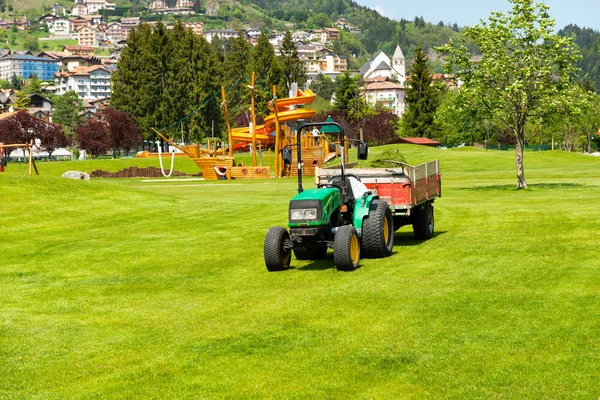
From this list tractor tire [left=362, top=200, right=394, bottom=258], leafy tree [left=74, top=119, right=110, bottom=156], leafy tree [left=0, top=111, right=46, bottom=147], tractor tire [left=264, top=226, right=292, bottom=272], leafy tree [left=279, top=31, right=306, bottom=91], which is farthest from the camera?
leafy tree [left=279, top=31, right=306, bottom=91]

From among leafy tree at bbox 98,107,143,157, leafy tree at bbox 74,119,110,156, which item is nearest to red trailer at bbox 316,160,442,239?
leafy tree at bbox 98,107,143,157

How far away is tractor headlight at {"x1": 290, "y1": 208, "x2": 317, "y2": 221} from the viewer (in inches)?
655

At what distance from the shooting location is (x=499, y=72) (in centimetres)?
4150

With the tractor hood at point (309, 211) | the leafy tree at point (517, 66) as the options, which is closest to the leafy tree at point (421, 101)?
the leafy tree at point (517, 66)

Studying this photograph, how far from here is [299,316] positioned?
12.9 meters

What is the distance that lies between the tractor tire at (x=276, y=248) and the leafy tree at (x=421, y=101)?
11605 cm

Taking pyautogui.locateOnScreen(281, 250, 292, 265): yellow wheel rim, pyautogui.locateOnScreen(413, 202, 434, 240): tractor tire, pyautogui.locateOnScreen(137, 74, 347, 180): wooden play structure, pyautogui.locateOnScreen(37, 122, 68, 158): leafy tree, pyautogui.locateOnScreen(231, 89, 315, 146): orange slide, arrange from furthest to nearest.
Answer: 1. pyautogui.locateOnScreen(37, 122, 68, 158): leafy tree
2. pyautogui.locateOnScreen(231, 89, 315, 146): orange slide
3. pyautogui.locateOnScreen(137, 74, 347, 180): wooden play structure
4. pyautogui.locateOnScreen(413, 202, 434, 240): tractor tire
5. pyautogui.locateOnScreen(281, 250, 292, 265): yellow wheel rim

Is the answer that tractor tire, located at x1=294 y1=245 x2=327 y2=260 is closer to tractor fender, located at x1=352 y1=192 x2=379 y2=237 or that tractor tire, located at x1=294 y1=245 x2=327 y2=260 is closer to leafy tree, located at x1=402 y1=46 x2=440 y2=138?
tractor fender, located at x1=352 y1=192 x2=379 y2=237

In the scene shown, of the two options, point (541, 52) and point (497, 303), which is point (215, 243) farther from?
point (541, 52)

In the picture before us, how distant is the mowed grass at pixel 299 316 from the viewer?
31.9ft

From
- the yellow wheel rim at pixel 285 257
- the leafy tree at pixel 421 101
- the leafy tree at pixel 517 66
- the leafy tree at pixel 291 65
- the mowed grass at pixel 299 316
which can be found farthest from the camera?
the leafy tree at pixel 291 65

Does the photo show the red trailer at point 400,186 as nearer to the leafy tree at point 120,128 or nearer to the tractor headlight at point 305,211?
the tractor headlight at point 305,211

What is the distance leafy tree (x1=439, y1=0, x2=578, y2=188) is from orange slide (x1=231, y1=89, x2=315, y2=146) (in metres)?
30.3

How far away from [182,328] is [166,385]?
9.28 ft
